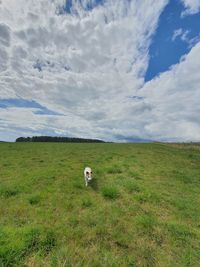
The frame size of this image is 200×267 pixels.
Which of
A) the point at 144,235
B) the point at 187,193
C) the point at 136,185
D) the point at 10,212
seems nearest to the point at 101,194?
the point at 136,185

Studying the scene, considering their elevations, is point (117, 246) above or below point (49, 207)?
below

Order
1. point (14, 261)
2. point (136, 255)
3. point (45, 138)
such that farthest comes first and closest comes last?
1. point (45, 138)
2. point (136, 255)
3. point (14, 261)

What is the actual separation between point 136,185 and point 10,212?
531cm

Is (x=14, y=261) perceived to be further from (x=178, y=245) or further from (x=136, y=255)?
(x=178, y=245)

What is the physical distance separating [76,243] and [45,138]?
97102 mm

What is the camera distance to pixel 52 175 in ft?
34.0

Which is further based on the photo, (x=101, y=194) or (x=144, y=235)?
(x=101, y=194)

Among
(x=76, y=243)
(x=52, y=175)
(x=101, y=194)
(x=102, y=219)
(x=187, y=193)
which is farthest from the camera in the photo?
(x=52, y=175)

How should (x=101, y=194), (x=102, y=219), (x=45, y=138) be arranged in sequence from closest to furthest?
(x=102, y=219), (x=101, y=194), (x=45, y=138)

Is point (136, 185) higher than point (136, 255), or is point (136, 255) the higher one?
point (136, 185)

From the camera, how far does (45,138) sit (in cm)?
9694

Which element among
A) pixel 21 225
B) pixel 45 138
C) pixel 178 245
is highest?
pixel 45 138

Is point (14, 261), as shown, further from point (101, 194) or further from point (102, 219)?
point (101, 194)

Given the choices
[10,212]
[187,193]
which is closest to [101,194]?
[10,212]
